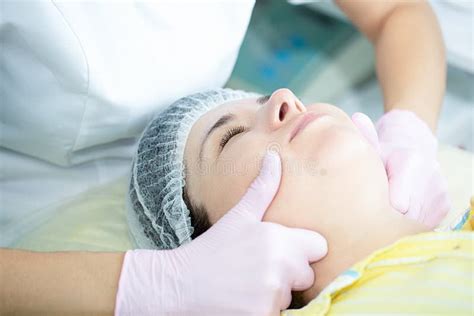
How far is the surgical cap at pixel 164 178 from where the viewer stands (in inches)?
44.2

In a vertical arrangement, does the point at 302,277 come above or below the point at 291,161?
below

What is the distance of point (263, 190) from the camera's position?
98cm

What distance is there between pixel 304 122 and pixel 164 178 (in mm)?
296

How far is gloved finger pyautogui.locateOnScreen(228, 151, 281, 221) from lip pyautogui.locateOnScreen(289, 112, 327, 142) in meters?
0.06

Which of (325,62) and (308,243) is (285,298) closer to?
(308,243)

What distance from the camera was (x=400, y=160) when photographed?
3.80 ft

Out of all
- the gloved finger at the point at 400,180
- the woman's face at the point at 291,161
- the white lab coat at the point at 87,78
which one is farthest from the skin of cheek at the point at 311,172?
the white lab coat at the point at 87,78

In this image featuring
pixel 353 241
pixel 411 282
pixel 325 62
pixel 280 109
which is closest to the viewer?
pixel 411 282

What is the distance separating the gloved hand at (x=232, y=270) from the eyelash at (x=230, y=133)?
0.43ft

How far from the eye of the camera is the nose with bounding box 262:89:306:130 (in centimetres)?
104

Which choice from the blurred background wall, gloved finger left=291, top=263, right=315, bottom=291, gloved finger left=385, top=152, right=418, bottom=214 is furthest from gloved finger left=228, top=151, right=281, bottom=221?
the blurred background wall

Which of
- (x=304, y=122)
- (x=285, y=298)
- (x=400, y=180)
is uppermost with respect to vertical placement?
(x=304, y=122)

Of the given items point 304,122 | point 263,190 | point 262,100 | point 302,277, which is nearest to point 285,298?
point 302,277

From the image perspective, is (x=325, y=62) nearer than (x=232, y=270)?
No
